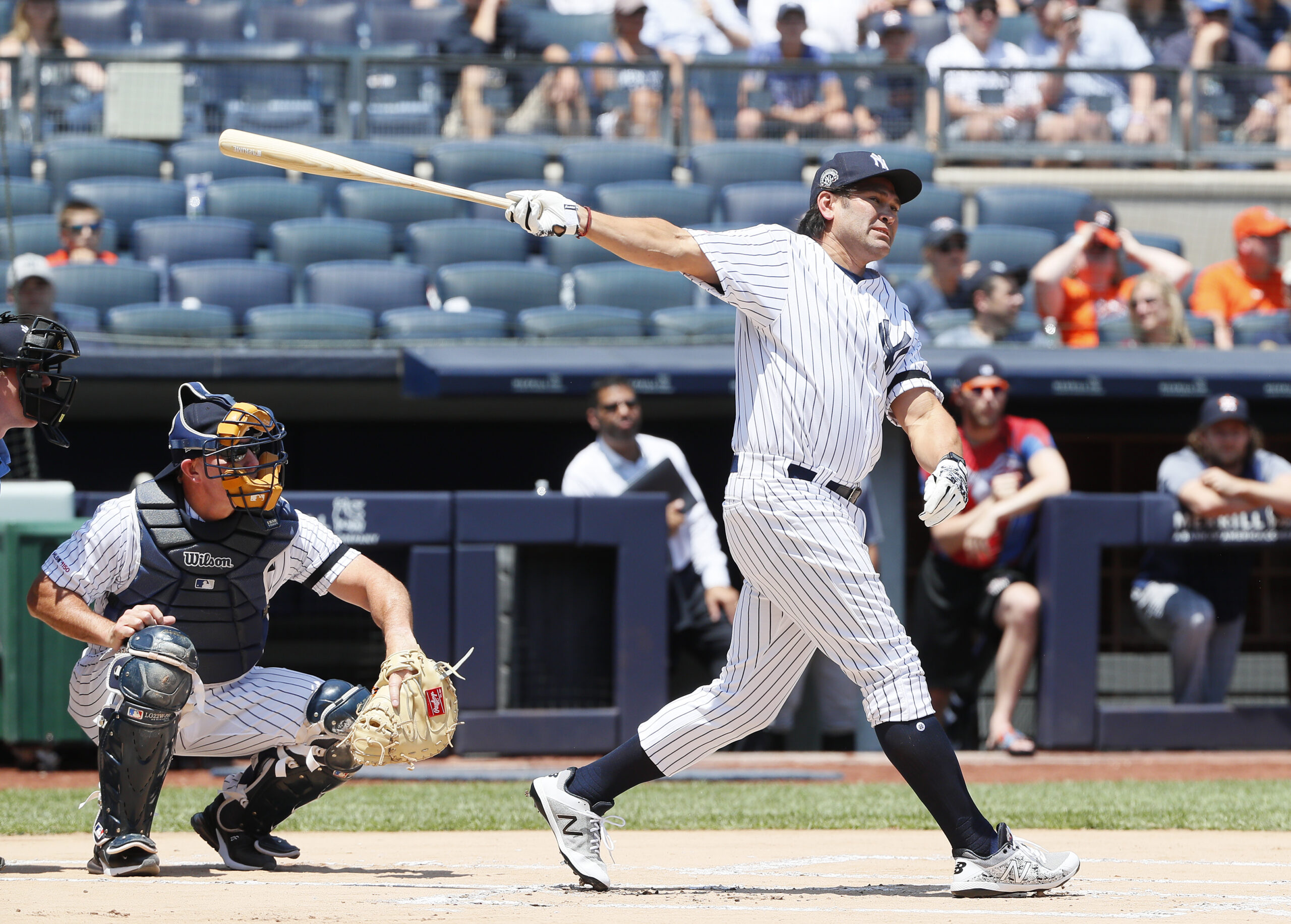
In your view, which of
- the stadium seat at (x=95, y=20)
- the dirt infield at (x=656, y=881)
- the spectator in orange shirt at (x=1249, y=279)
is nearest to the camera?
the dirt infield at (x=656, y=881)

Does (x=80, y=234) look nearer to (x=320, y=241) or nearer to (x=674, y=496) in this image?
(x=320, y=241)

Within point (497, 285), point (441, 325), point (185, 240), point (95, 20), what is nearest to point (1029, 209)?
point (497, 285)

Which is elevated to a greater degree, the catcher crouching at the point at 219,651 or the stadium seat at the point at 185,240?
the stadium seat at the point at 185,240

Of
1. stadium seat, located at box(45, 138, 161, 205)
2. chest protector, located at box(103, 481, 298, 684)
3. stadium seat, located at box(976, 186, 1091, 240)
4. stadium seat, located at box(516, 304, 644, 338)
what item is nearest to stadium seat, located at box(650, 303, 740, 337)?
stadium seat, located at box(516, 304, 644, 338)

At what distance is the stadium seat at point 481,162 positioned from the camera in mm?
9133

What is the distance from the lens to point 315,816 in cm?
507

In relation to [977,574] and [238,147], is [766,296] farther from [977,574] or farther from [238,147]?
[977,574]

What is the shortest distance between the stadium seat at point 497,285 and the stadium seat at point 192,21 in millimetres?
3505

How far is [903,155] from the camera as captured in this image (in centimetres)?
959

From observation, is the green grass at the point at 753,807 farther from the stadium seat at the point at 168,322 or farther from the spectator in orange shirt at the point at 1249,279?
the spectator in orange shirt at the point at 1249,279

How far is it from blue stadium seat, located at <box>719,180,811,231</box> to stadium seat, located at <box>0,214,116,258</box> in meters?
3.23

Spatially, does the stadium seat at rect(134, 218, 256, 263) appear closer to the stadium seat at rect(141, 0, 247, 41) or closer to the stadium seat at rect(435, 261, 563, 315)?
the stadium seat at rect(435, 261, 563, 315)

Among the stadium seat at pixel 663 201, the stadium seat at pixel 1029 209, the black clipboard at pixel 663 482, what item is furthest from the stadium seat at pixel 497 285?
the stadium seat at pixel 1029 209

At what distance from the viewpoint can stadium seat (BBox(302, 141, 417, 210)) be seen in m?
8.98
